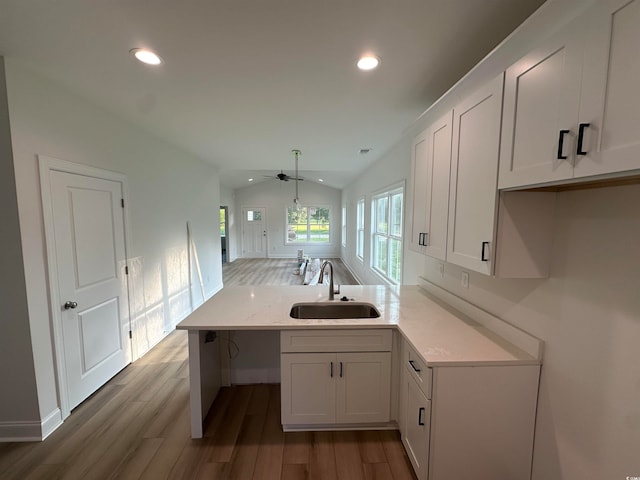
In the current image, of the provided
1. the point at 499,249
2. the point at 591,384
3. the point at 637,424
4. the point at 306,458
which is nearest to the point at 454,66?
the point at 499,249

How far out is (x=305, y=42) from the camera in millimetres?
1471

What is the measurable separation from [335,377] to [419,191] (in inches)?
58.0

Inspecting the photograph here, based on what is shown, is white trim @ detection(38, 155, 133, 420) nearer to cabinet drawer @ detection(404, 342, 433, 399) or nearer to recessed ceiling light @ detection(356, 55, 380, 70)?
recessed ceiling light @ detection(356, 55, 380, 70)

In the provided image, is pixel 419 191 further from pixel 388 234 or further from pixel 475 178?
pixel 388 234

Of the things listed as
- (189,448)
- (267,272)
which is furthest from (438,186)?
(267,272)

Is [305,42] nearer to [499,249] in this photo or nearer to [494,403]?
[499,249]

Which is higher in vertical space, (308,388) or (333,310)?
(333,310)

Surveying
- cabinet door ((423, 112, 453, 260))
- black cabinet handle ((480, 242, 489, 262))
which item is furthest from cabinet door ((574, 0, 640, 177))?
cabinet door ((423, 112, 453, 260))

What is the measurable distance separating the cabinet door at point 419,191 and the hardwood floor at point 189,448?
1399 mm

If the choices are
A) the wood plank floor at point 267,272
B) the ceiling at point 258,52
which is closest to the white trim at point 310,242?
the wood plank floor at point 267,272

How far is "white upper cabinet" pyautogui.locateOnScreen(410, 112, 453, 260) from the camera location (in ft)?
5.40

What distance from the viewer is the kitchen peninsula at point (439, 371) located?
4.22 feet

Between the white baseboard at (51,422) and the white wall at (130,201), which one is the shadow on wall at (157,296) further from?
the white baseboard at (51,422)

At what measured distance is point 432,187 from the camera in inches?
71.6
